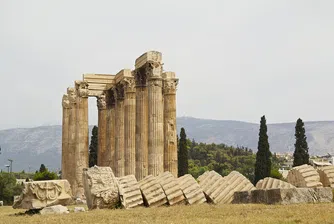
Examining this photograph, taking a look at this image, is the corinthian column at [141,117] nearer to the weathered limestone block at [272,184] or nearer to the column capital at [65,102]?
the weathered limestone block at [272,184]

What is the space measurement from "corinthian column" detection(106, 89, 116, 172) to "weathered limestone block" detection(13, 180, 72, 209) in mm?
15553

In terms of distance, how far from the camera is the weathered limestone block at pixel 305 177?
21734mm

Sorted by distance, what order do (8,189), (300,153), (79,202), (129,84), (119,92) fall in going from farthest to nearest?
(300,153) → (8,189) → (119,92) → (129,84) → (79,202)

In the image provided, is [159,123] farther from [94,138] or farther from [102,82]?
[94,138]

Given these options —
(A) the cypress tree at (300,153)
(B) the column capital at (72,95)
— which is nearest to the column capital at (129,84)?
(B) the column capital at (72,95)

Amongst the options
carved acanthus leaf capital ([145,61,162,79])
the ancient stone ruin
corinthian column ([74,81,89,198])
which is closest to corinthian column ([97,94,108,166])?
the ancient stone ruin

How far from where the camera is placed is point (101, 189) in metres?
19.3

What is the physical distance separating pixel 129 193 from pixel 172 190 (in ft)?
5.53

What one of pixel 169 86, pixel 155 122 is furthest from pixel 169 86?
pixel 155 122

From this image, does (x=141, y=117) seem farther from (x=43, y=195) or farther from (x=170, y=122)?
(x=43, y=195)

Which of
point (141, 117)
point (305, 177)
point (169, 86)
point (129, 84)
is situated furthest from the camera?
point (129, 84)

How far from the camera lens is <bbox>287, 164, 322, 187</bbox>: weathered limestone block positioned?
21.7 metres

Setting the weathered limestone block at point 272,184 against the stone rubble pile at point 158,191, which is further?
the weathered limestone block at point 272,184

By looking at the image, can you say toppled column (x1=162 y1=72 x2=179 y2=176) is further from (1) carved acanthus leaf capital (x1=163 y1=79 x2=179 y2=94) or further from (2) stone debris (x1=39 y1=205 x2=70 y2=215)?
(2) stone debris (x1=39 y1=205 x2=70 y2=215)
